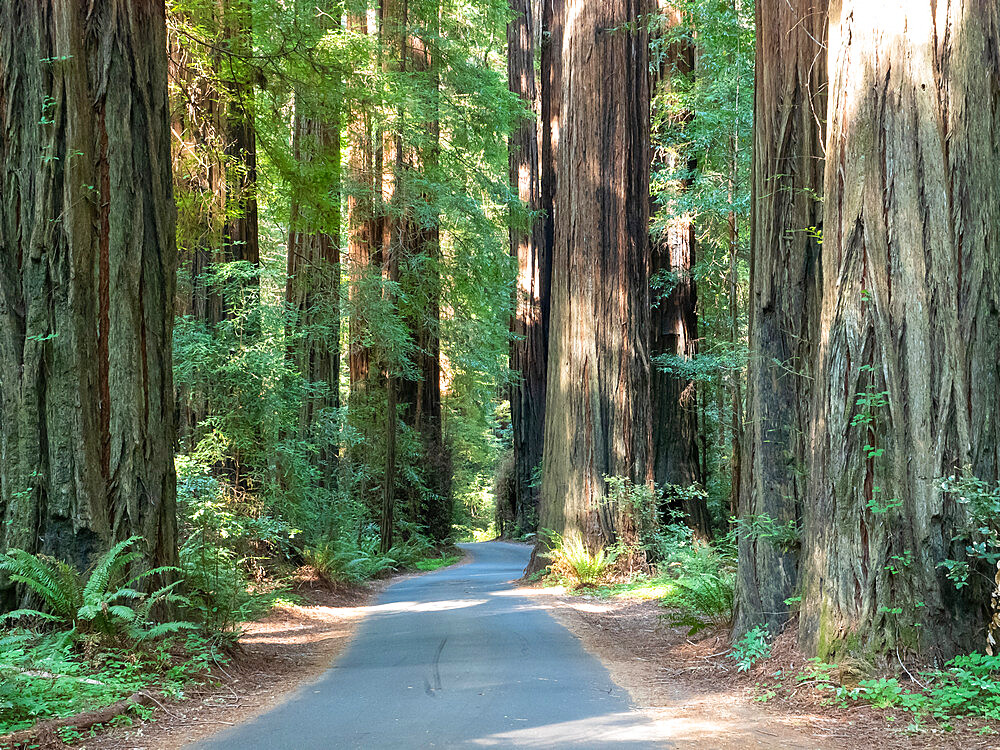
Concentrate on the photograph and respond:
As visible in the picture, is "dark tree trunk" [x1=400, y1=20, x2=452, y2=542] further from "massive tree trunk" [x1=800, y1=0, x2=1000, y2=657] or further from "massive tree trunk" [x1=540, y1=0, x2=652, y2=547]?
"massive tree trunk" [x1=800, y1=0, x2=1000, y2=657]

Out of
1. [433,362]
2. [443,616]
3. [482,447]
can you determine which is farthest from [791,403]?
[482,447]

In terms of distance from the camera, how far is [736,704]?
18.5ft

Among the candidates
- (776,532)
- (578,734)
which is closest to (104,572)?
(578,734)

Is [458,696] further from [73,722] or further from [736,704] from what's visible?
[73,722]

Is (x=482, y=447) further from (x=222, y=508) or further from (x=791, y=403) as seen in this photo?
(x=791, y=403)

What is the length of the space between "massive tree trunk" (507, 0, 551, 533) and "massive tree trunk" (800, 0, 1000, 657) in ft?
73.1

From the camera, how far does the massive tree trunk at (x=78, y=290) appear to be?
6480mm

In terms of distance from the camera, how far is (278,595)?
466 inches

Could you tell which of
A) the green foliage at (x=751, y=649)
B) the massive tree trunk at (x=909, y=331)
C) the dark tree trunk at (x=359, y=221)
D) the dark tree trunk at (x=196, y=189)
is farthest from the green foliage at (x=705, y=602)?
the dark tree trunk at (x=359, y=221)

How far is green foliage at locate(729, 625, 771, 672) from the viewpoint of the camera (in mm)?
6469

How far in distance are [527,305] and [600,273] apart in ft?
52.3

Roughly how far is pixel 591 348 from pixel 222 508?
6.25 metres

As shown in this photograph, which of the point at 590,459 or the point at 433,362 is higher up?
the point at 433,362

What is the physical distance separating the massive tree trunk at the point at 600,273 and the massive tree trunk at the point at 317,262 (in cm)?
388
